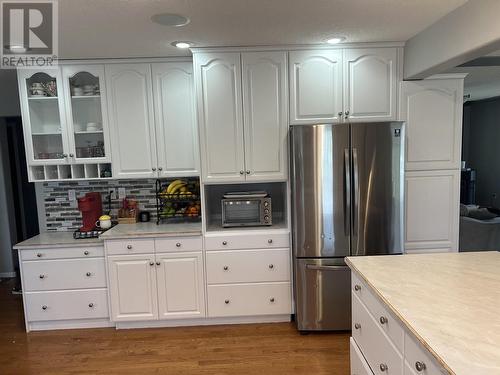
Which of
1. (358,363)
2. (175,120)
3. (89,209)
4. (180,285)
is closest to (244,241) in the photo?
(180,285)

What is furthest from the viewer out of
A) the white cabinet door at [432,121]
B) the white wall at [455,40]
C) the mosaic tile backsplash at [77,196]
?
the mosaic tile backsplash at [77,196]

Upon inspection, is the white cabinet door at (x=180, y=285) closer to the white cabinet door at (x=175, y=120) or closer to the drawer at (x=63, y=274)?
the drawer at (x=63, y=274)

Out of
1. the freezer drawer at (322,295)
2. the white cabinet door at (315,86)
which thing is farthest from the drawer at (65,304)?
the white cabinet door at (315,86)

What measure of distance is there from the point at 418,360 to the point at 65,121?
325cm

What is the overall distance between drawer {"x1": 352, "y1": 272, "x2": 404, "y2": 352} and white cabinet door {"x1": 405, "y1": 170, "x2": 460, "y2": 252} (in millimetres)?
1417

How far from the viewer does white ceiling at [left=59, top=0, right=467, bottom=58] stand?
2008mm

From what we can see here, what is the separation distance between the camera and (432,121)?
292 centimetres

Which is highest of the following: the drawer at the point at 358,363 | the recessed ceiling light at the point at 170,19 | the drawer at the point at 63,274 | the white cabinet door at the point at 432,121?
the recessed ceiling light at the point at 170,19

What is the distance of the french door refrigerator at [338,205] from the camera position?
2699mm

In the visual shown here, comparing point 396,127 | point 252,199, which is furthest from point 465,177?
point 252,199

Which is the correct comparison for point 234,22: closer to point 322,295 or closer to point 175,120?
point 175,120

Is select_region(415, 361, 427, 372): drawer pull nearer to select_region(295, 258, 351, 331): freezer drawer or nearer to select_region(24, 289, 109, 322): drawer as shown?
select_region(295, 258, 351, 331): freezer drawer

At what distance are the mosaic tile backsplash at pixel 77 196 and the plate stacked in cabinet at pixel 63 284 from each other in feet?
2.04

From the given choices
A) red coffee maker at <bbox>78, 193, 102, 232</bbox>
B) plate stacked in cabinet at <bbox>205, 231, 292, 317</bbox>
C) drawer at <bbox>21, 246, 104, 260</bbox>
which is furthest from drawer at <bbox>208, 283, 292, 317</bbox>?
red coffee maker at <bbox>78, 193, 102, 232</bbox>
